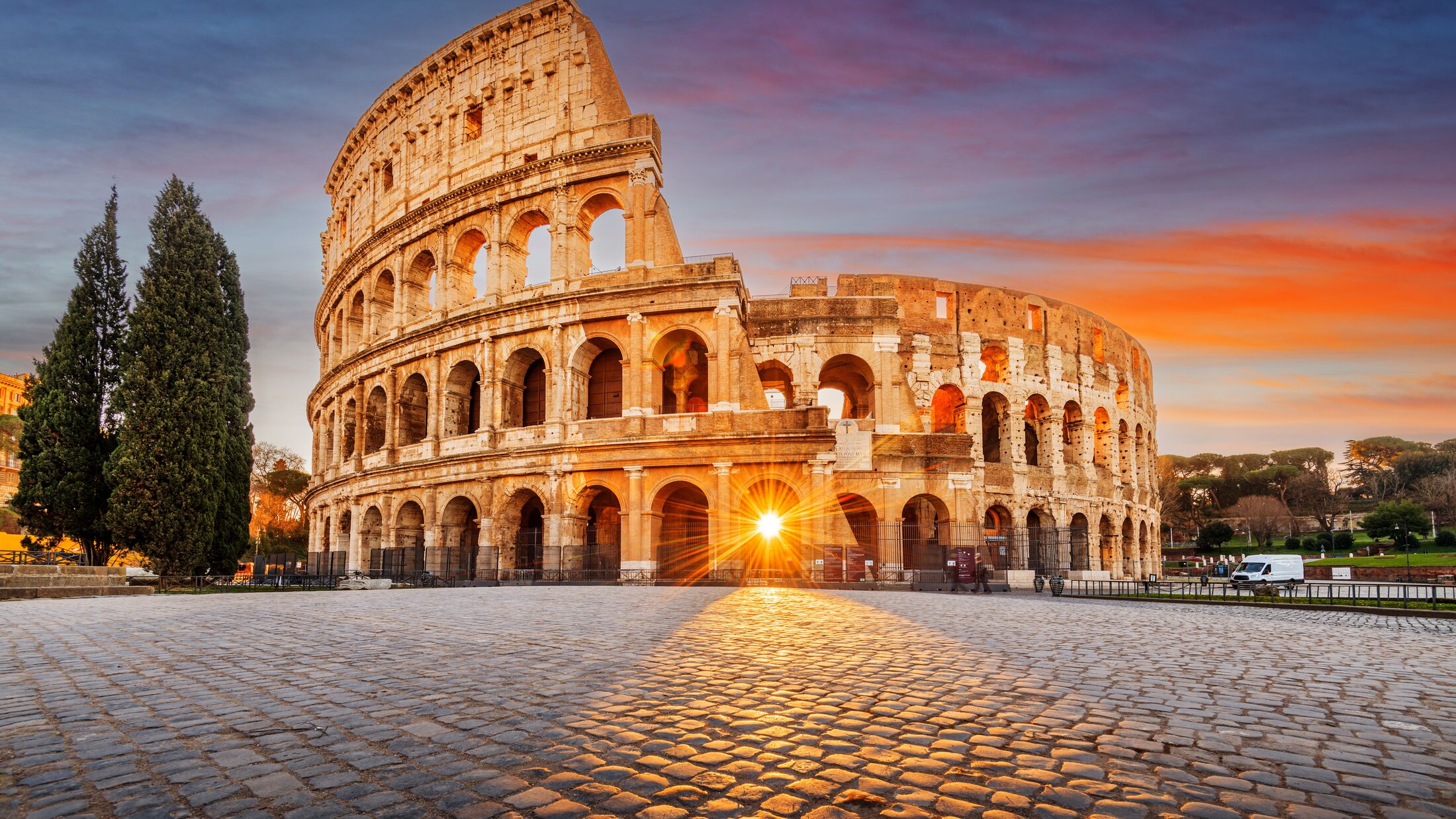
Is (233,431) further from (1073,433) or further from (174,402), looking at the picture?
(1073,433)

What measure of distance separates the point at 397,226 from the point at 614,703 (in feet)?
100

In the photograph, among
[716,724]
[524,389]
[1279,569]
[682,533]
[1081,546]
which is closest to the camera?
[716,724]

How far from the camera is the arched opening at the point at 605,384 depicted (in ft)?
90.2

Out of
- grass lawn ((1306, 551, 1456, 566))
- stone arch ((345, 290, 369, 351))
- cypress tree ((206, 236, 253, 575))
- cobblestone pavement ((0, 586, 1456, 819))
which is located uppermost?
stone arch ((345, 290, 369, 351))

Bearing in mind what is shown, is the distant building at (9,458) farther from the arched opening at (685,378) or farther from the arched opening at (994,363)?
the arched opening at (994,363)

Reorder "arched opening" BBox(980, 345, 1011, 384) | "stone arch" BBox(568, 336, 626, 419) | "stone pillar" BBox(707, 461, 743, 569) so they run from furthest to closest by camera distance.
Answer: "arched opening" BBox(980, 345, 1011, 384) → "stone arch" BBox(568, 336, 626, 419) → "stone pillar" BBox(707, 461, 743, 569)

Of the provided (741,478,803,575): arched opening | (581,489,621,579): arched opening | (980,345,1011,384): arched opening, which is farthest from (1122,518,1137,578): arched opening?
(581,489,621,579): arched opening

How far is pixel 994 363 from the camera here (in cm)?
3466

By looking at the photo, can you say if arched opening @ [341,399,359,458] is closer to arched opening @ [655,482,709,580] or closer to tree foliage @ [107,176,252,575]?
tree foliage @ [107,176,252,575]

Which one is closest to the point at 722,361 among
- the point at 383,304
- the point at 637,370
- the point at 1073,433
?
the point at 637,370

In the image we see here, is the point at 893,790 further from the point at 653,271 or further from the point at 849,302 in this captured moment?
the point at 849,302

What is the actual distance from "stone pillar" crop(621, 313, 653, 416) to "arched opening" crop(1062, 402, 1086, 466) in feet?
66.7

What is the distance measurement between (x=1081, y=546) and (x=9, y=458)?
64.6 metres

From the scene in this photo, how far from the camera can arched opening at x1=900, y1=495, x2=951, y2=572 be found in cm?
2662
